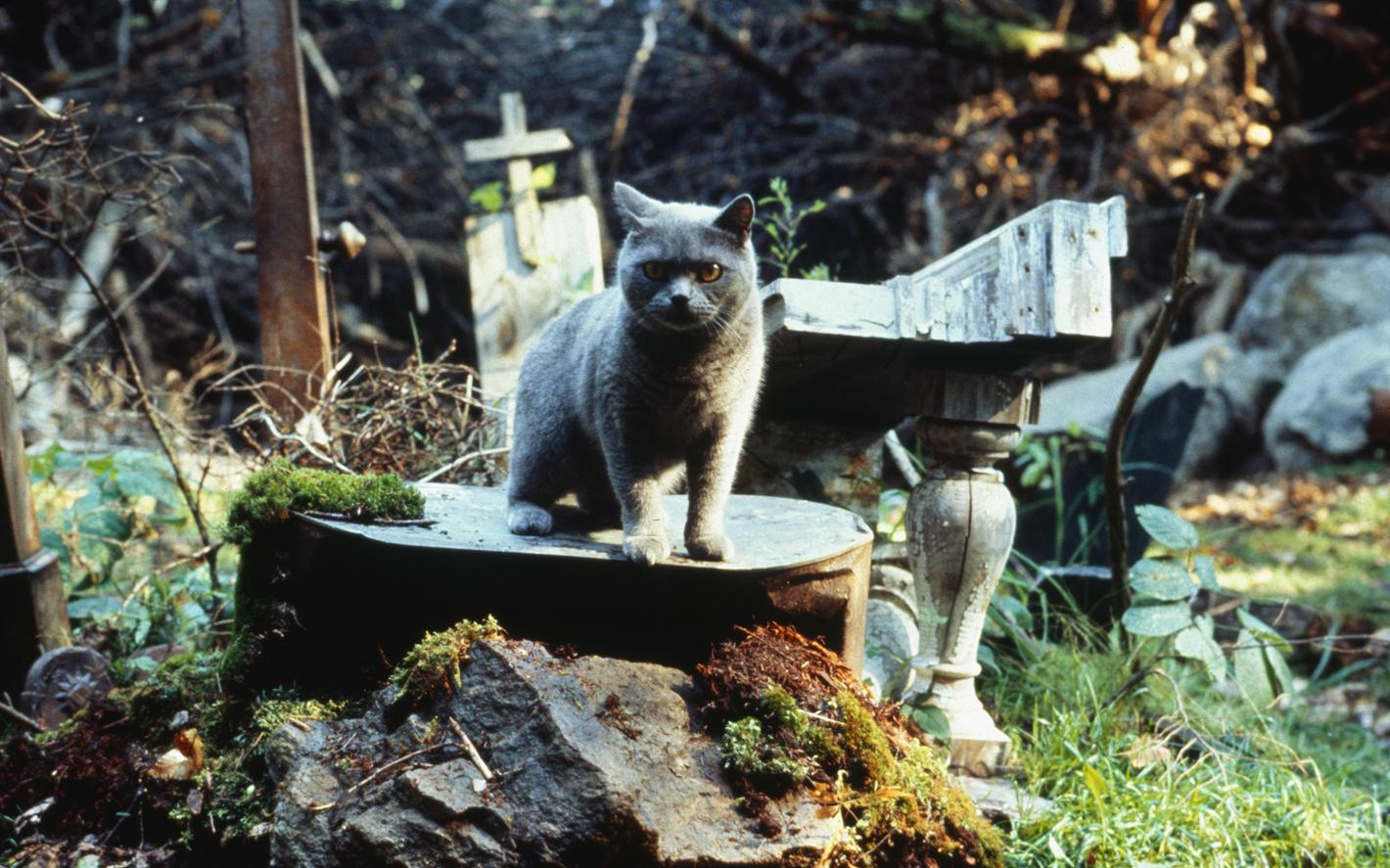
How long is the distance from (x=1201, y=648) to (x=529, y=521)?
2.01 m

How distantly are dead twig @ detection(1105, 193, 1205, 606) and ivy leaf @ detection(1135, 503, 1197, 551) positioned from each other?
1.26ft

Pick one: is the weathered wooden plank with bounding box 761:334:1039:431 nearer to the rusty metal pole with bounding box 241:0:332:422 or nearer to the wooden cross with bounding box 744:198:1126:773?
the wooden cross with bounding box 744:198:1126:773

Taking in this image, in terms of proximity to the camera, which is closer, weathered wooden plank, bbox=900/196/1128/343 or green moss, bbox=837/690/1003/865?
green moss, bbox=837/690/1003/865

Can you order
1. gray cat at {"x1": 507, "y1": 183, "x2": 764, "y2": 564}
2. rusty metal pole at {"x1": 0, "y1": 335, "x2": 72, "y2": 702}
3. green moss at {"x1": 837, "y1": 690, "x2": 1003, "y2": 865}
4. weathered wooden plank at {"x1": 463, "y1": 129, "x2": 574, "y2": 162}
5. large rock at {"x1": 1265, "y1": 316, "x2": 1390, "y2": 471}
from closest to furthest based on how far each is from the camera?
green moss at {"x1": 837, "y1": 690, "x2": 1003, "y2": 865}
gray cat at {"x1": 507, "y1": 183, "x2": 764, "y2": 564}
rusty metal pole at {"x1": 0, "y1": 335, "x2": 72, "y2": 702}
weathered wooden plank at {"x1": 463, "y1": 129, "x2": 574, "y2": 162}
large rock at {"x1": 1265, "y1": 316, "x2": 1390, "y2": 471}

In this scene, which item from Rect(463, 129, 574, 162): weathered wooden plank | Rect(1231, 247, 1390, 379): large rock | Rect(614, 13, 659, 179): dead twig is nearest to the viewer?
Rect(463, 129, 574, 162): weathered wooden plank

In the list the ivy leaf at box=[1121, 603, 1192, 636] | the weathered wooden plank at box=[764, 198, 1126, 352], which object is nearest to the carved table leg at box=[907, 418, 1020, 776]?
the weathered wooden plank at box=[764, 198, 1126, 352]

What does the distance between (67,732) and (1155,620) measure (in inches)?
118

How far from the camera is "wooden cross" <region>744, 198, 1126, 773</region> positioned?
8.50 ft

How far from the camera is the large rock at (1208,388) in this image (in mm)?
7078

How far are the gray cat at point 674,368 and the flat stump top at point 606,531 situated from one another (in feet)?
0.23

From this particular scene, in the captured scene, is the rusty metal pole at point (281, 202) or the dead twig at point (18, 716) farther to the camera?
the rusty metal pole at point (281, 202)

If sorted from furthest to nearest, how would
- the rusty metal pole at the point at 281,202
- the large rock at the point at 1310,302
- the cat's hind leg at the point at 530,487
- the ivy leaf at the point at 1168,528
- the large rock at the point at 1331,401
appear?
the large rock at the point at 1310,302 < the large rock at the point at 1331,401 < the rusty metal pole at the point at 281,202 < the ivy leaf at the point at 1168,528 < the cat's hind leg at the point at 530,487

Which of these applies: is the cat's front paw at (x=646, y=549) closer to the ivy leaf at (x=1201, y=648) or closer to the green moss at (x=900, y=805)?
the green moss at (x=900, y=805)

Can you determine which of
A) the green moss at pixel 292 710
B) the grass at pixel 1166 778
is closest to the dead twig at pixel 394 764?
the green moss at pixel 292 710
